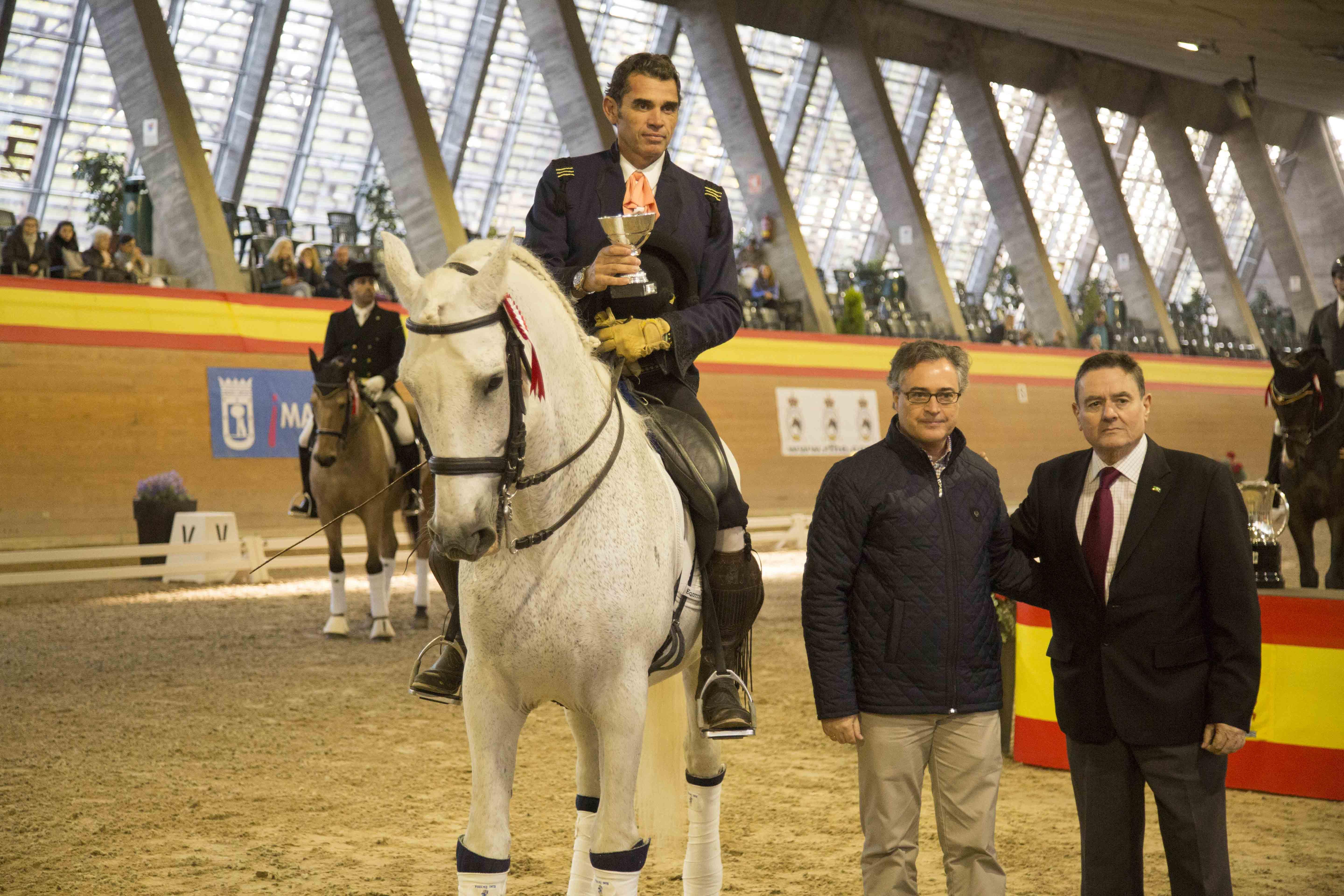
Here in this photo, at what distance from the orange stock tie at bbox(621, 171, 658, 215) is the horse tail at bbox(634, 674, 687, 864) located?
137 centimetres

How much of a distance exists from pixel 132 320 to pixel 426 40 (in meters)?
8.22

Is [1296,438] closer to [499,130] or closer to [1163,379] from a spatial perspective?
[499,130]

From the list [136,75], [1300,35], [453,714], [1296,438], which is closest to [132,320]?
[136,75]

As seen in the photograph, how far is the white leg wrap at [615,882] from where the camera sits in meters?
2.45

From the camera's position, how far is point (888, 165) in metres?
22.2

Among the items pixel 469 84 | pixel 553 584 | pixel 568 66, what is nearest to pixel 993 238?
pixel 568 66

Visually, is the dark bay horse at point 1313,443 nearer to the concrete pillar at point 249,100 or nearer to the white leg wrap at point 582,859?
the white leg wrap at point 582,859

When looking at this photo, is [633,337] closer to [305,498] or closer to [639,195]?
[639,195]

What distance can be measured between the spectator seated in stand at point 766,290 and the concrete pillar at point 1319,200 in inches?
742

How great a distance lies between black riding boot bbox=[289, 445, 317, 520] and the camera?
27.7ft

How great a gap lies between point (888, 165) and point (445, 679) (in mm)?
21059

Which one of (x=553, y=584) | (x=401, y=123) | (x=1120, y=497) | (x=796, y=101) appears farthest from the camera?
(x=796, y=101)

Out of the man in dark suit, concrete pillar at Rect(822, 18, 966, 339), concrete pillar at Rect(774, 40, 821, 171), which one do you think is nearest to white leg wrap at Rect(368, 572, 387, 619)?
the man in dark suit

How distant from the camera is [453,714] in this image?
249 inches
